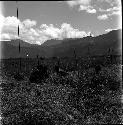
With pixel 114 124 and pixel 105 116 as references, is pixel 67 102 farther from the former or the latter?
pixel 114 124

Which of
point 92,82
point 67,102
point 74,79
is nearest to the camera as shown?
point 67,102

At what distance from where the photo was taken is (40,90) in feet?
76.5

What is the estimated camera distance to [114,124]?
16000 millimetres

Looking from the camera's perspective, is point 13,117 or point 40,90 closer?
point 13,117

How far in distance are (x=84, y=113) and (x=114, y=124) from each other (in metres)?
2.80

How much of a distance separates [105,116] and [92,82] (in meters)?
9.08

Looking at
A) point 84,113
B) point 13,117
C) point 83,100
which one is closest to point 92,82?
point 83,100

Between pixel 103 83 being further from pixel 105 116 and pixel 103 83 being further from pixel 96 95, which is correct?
pixel 105 116

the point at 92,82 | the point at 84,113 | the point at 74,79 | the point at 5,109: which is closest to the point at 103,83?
the point at 92,82

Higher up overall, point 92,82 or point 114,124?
point 92,82

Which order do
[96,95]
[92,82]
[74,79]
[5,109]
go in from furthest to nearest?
[74,79], [92,82], [96,95], [5,109]

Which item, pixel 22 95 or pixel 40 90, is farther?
pixel 40 90

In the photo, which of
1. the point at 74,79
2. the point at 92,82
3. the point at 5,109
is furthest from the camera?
the point at 74,79

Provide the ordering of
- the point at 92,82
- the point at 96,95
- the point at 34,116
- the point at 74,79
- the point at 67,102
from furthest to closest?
the point at 74,79
the point at 92,82
the point at 96,95
the point at 67,102
the point at 34,116
